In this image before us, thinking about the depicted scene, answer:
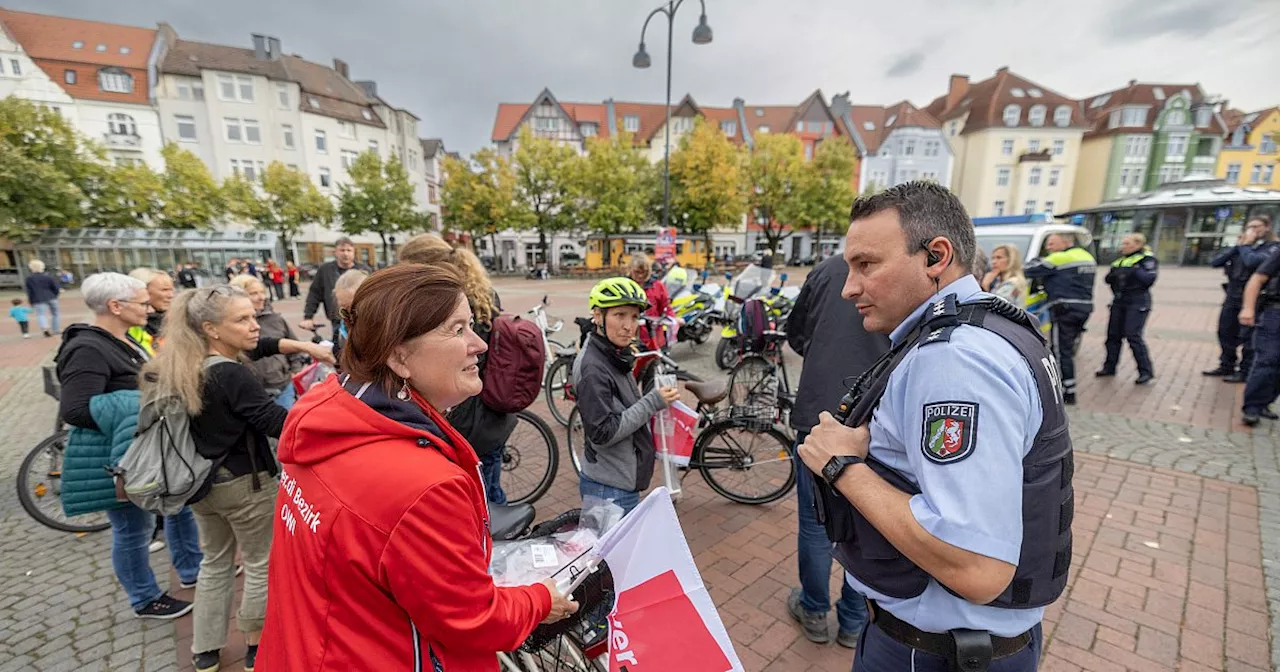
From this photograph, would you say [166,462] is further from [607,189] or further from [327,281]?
[607,189]

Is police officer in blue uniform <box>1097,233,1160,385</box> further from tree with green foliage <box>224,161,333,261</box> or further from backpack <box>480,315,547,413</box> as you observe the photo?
tree with green foliage <box>224,161,333,261</box>

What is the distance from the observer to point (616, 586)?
5.53 feet

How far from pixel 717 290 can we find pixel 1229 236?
4012cm

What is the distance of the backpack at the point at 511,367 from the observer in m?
3.09

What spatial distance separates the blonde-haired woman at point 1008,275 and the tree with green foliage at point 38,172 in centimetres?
3494

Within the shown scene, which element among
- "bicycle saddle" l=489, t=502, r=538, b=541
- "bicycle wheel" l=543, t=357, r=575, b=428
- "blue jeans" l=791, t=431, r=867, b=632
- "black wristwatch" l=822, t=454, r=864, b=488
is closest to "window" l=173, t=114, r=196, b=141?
"bicycle wheel" l=543, t=357, r=575, b=428

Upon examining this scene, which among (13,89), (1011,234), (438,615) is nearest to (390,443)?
(438,615)

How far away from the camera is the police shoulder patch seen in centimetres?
106

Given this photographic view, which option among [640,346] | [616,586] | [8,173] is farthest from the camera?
[8,173]

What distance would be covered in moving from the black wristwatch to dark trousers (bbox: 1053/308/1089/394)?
21.6 feet

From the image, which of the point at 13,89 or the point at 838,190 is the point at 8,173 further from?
the point at 838,190

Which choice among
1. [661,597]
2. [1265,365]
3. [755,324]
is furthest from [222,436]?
[1265,365]

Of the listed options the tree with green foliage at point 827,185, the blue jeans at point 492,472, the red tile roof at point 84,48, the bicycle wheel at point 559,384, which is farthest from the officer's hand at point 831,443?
the red tile roof at point 84,48

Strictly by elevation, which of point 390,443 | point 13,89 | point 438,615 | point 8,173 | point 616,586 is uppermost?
point 13,89
